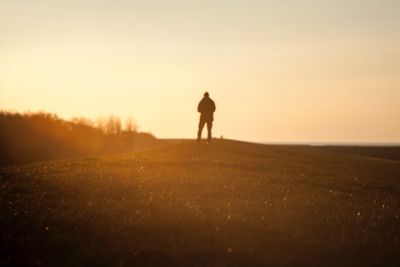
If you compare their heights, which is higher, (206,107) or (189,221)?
(206,107)

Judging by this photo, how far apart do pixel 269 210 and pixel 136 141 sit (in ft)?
301

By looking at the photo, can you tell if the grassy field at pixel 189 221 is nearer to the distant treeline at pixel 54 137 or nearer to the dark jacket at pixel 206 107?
the dark jacket at pixel 206 107

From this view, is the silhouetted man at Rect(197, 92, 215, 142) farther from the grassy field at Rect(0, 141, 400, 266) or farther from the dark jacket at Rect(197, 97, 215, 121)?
the grassy field at Rect(0, 141, 400, 266)

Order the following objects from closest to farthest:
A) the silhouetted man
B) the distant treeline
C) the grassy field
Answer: the grassy field → the silhouetted man → the distant treeline

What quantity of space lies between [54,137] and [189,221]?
72.9 m

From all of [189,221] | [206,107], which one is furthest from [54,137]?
[189,221]

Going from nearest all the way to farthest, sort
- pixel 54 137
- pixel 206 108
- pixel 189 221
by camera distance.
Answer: pixel 189 221, pixel 206 108, pixel 54 137

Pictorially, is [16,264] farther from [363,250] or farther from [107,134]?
[107,134]

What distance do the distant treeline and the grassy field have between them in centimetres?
4847

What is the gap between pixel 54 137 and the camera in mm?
85250

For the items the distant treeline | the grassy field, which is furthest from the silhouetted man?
the distant treeline

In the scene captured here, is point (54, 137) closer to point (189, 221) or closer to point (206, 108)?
point (206, 108)

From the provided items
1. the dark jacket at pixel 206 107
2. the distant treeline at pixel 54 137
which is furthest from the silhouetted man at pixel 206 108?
the distant treeline at pixel 54 137

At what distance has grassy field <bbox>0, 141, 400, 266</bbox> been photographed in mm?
13195
